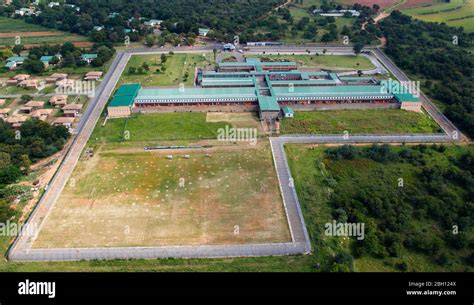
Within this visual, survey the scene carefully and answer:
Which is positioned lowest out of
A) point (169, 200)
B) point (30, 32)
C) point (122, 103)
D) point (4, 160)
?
point (169, 200)

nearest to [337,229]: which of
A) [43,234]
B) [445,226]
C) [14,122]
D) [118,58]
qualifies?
[445,226]

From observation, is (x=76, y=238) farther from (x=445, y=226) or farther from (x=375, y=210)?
(x=445, y=226)

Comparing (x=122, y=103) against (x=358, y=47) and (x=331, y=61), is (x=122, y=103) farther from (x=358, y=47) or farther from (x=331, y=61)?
(x=358, y=47)

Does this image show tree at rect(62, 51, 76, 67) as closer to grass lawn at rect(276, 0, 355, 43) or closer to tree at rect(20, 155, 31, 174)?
tree at rect(20, 155, 31, 174)

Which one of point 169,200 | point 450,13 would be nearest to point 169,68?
point 169,200

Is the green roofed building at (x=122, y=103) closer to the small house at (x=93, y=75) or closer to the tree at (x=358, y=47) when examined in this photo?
the small house at (x=93, y=75)

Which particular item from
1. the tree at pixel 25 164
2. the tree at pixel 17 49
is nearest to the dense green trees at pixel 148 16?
the tree at pixel 17 49

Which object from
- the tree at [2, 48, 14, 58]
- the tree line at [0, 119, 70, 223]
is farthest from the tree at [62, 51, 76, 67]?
the tree line at [0, 119, 70, 223]
